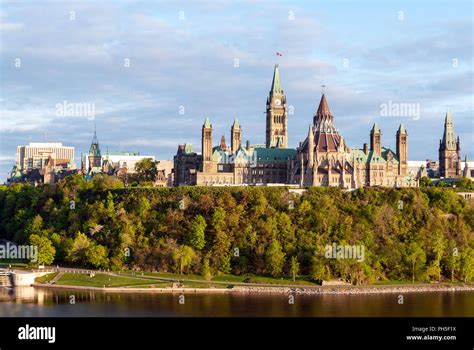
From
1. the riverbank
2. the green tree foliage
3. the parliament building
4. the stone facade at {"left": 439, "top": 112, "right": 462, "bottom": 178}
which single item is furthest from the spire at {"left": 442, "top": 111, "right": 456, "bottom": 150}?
the riverbank

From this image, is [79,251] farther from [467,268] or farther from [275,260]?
[467,268]

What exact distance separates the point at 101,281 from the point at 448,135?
11030cm

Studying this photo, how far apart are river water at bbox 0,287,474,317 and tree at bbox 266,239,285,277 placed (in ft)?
38.3

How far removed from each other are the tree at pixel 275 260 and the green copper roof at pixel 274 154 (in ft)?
163

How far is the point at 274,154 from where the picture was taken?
170875 mm

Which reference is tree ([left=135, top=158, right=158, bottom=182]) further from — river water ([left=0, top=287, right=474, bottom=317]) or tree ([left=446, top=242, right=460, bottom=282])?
tree ([left=446, top=242, right=460, bottom=282])

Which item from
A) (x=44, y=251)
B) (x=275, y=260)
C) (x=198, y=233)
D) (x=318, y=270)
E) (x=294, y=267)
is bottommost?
(x=318, y=270)

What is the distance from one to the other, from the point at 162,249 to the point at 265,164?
1939 inches

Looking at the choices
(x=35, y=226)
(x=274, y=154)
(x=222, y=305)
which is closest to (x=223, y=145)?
(x=274, y=154)

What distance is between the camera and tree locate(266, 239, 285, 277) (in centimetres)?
11938

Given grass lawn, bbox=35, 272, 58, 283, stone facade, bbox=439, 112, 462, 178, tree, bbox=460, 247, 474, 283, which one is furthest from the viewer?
stone facade, bbox=439, 112, 462, 178

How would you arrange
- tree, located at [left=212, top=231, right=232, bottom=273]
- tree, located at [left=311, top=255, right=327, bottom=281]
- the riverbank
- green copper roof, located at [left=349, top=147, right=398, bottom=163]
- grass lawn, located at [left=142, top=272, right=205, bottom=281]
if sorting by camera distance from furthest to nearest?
green copper roof, located at [left=349, top=147, right=398, bottom=163], tree, located at [left=212, top=231, right=232, bottom=273], grass lawn, located at [left=142, top=272, right=205, bottom=281], tree, located at [left=311, top=255, right=327, bottom=281], the riverbank

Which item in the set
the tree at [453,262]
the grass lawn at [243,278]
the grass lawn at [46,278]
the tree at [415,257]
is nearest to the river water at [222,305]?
the grass lawn at [46,278]

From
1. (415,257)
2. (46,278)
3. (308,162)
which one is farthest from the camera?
(308,162)
